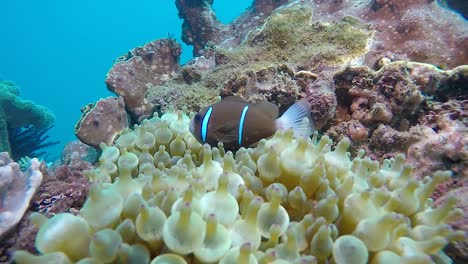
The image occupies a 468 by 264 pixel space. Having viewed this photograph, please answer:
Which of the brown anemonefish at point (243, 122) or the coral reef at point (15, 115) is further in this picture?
the coral reef at point (15, 115)

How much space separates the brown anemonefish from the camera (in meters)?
2.49

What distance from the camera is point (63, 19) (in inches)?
3878

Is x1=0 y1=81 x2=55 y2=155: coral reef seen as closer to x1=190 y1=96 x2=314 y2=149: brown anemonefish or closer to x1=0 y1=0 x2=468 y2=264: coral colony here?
x1=0 y1=0 x2=468 y2=264: coral colony

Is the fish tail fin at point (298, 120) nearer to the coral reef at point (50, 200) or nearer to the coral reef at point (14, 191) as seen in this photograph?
the coral reef at point (50, 200)

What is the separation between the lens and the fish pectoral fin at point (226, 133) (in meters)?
2.55

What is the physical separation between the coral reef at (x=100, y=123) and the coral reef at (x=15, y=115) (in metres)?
2.86

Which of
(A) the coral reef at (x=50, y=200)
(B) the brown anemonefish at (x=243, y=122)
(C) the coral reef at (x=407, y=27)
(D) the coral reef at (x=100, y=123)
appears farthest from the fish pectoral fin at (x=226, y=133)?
(D) the coral reef at (x=100, y=123)

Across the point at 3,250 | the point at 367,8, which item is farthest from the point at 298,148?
the point at 367,8

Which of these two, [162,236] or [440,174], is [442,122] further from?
[162,236]

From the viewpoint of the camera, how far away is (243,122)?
8.32ft

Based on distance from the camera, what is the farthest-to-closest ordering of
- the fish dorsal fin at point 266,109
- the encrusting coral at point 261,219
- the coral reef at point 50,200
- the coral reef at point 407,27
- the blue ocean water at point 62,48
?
the blue ocean water at point 62,48, the coral reef at point 407,27, the fish dorsal fin at point 266,109, the coral reef at point 50,200, the encrusting coral at point 261,219

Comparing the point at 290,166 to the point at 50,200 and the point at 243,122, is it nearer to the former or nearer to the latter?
the point at 243,122

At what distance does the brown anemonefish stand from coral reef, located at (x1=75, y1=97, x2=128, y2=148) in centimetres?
293

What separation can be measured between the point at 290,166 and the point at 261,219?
1.32ft
